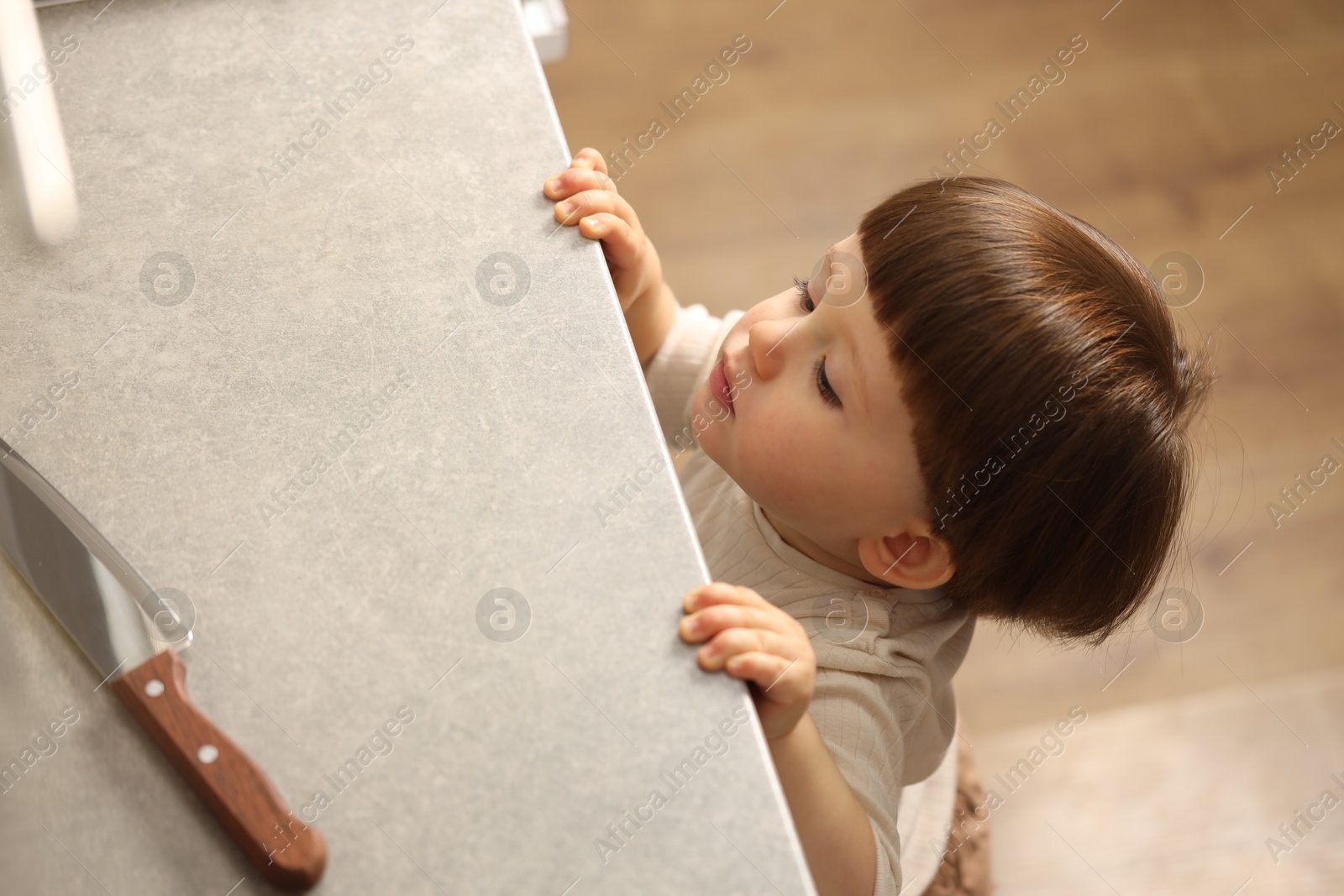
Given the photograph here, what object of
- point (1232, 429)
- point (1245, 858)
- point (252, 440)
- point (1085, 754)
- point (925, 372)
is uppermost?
point (252, 440)

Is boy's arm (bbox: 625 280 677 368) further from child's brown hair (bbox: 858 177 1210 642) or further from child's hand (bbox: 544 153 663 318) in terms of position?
child's brown hair (bbox: 858 177 1210 642)

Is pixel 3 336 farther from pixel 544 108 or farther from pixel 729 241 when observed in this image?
pixel 729 241

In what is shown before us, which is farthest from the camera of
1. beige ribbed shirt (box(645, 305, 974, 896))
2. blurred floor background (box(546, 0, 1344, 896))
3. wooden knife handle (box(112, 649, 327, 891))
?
blurred floor background (box(546, 0, 1344, 896))

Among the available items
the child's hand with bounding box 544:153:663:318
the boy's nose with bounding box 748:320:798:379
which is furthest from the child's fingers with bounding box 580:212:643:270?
the boy's nose with bounding box 748:320:798:379

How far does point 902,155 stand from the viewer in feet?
5.76

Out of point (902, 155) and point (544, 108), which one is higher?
point (544, 108)

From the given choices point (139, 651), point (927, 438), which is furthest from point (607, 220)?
point (139, 651)

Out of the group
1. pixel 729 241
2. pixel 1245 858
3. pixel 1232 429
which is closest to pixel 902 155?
pixel 729 241

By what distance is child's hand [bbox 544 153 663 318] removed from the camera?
25.8 inches

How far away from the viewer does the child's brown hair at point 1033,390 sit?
667 mm

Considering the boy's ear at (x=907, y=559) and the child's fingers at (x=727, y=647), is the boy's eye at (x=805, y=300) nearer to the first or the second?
the boy's ear at (x=907, y=559)

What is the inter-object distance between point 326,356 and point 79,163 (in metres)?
0.21

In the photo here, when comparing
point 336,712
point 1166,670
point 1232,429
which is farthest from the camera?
point 1232,429

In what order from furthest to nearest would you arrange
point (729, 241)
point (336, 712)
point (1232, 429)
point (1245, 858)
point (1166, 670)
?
point (729, 241) → point (1232, 429) → point (1166, 670) → point (1245, 858) → point (336, 712)
